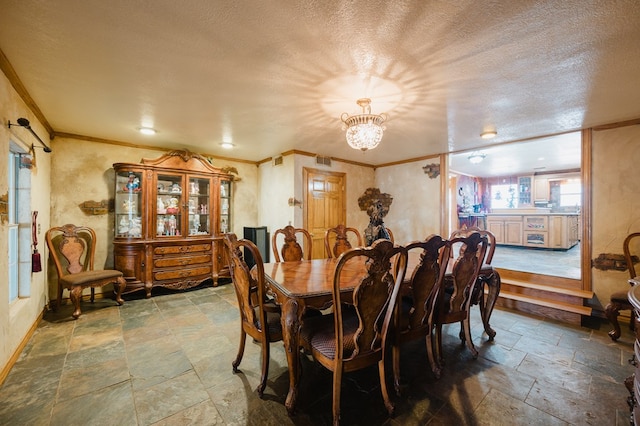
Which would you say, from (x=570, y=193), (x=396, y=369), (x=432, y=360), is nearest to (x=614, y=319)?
(x=432, y=360)

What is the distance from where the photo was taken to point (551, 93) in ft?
7.34

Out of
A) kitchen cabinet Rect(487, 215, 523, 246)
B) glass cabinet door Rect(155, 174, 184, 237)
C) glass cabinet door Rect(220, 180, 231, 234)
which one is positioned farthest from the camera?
kitchen cabinet Rect(487, 215, 523, 246)

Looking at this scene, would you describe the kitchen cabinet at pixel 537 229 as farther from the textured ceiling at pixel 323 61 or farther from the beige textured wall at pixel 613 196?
the textured ceiling at pixel 323 61

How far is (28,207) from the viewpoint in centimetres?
263

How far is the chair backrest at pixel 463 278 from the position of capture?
1.99m

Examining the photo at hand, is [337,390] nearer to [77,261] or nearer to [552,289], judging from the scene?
[552,289]

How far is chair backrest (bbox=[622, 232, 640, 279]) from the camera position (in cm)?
273

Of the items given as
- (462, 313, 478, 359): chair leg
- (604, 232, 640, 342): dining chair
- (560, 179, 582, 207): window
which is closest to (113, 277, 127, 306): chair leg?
(462, 313, 478, 359): chair leg

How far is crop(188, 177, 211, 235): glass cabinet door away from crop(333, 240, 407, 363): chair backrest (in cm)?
347

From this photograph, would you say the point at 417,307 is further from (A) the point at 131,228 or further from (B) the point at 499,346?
(A) the point at 131,228

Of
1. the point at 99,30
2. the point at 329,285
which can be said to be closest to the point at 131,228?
the point at 99,30

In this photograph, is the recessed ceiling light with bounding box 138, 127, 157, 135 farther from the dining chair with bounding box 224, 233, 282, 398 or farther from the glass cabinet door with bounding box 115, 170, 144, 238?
the dining chair with bounding box 224, 233, 282, 398

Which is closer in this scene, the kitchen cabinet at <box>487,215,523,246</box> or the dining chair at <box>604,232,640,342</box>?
the dining chair at <box>604,232,640,342</box>

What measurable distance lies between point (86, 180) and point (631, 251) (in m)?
6.94
